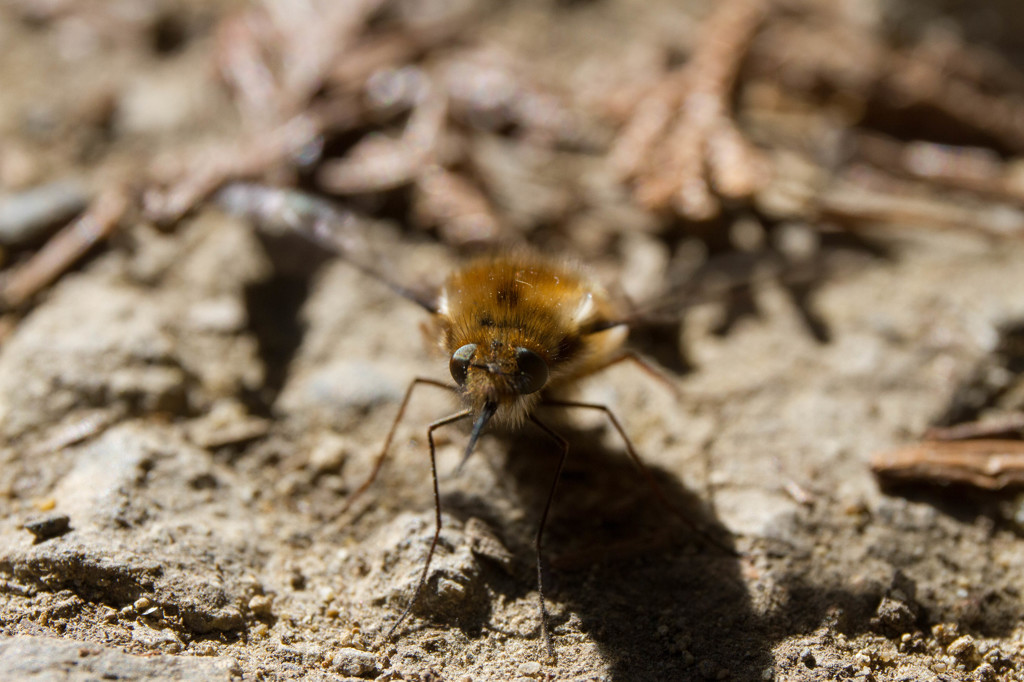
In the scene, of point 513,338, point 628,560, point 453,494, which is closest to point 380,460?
point 453,494

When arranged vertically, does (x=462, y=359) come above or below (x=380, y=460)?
above

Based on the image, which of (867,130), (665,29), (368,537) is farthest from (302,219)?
(867,130)

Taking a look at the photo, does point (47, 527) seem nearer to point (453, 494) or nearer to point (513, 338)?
point (453, 494)

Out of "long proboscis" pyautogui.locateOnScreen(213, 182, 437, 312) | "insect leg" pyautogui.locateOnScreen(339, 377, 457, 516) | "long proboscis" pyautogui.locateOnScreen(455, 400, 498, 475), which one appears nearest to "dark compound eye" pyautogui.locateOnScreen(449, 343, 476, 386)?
"long proboscis" pyautogui.locateOnScreen(455, 400, 498, 475)

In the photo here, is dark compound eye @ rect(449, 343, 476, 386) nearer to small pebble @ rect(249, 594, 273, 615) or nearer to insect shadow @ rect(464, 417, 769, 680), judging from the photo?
insect shadow @ rect(464, 417, 769, 680)

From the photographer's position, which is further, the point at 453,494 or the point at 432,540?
the point at 453,494

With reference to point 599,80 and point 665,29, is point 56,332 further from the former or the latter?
point 665,29

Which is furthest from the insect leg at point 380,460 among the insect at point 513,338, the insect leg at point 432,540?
the insect leg at point 432,540
